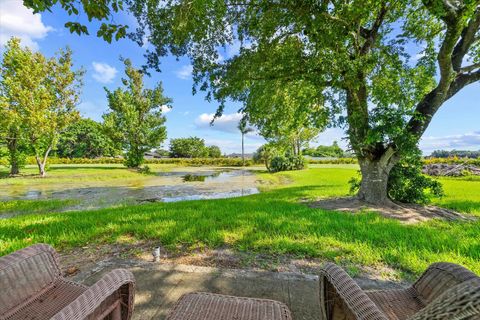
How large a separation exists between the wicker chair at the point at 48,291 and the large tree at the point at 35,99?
18037mm

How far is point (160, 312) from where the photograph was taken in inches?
78.0

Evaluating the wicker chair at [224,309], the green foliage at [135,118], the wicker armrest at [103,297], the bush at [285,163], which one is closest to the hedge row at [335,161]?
the bush at [285,163]

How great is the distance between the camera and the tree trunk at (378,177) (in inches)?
236

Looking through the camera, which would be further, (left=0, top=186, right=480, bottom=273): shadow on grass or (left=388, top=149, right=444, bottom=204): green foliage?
(left=388, top=149, right=444, bottom=204): green foliage

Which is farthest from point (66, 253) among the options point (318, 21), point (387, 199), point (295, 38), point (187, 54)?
point (387, 199)

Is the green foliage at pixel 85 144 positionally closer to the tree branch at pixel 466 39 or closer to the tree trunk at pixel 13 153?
the tree trunk at pixel 13 153

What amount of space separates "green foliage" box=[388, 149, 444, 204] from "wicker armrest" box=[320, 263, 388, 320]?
6.02 metres

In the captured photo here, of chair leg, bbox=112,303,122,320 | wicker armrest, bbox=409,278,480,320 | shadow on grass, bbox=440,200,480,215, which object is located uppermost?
wicker armrest, bbox=409,278,480,320

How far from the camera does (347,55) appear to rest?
4941 millimetres

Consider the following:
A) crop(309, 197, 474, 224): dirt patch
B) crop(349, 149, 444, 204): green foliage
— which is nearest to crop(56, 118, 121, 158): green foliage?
crop(309, 197, 474, 224): dirt patch

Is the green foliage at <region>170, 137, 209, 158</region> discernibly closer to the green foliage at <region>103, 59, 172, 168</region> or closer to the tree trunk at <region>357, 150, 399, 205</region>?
the green foliage at <region>103, 59, 172, 168</region>

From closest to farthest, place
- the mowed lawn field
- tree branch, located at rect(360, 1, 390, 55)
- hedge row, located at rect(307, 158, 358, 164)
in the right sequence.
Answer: the mowed lawn field, tree branch, located at rect(360, 1, 390, 55), hedge row, located at rect(307, 158, 358, 164)

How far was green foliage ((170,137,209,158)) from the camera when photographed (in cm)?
5700

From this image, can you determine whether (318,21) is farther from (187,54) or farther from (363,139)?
(187,54)
